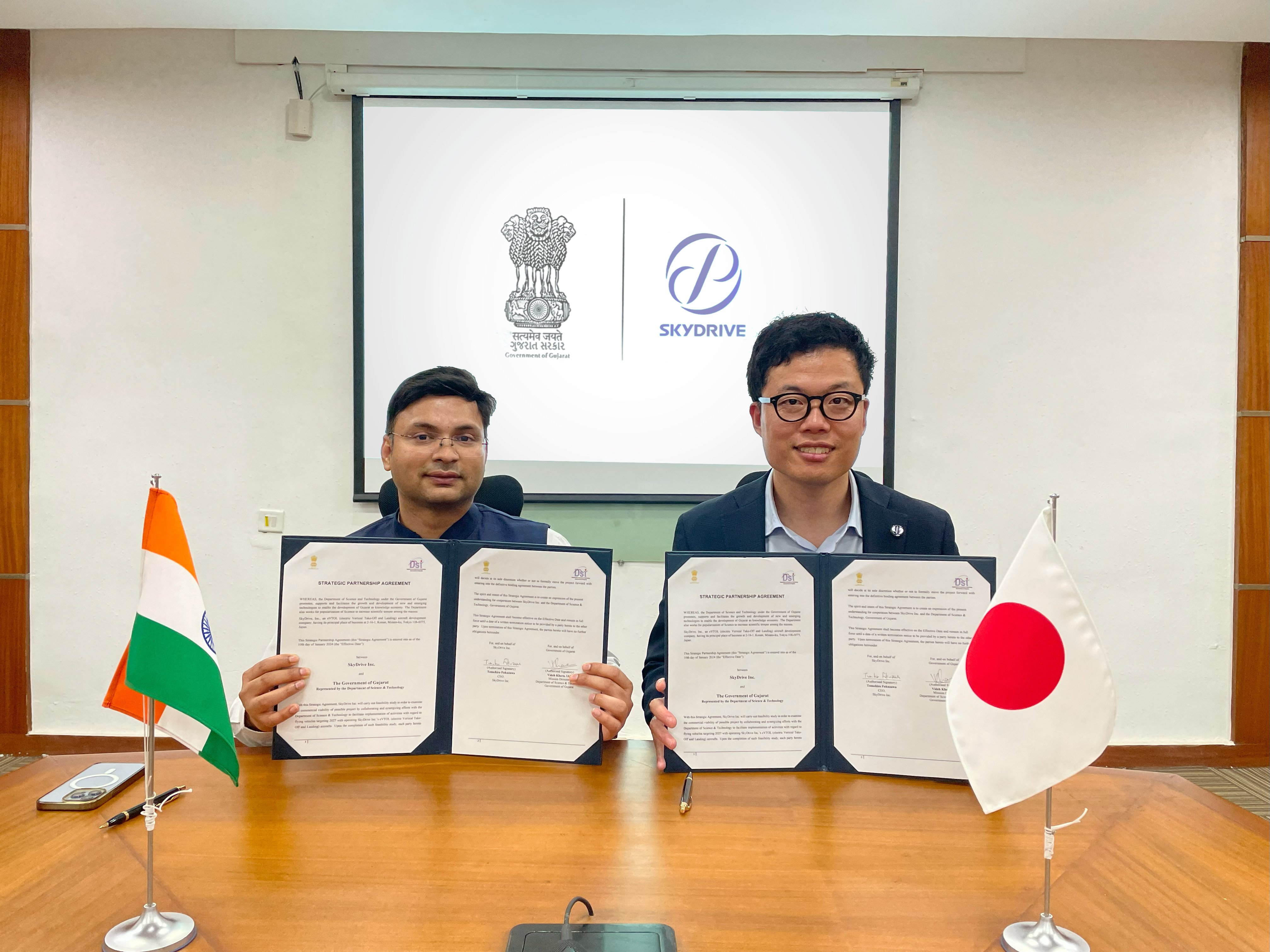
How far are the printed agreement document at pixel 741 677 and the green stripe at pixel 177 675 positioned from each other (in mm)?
732

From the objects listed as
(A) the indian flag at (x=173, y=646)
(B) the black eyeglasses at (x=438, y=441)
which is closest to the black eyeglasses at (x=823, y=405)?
(B) the black eyeglasses at (x=438, y=441)

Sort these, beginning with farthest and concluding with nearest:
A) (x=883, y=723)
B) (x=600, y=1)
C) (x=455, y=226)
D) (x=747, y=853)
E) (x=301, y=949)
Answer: (x=455, y=226) < (x=600, y=1) < (x=883, y=723) < (x=747, y=853) < (x=301, y=949)

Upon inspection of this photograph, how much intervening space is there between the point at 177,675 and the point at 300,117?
299cm

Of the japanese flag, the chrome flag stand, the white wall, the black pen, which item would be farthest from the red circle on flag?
the white wall

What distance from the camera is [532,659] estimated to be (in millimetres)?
1412

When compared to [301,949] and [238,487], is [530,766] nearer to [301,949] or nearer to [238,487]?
[301,949]

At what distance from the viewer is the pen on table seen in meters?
→ 1.25

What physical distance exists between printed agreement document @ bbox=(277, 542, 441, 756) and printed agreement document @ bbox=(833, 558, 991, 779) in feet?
2.53

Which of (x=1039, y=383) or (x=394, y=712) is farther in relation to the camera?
(x=1039, y=383)

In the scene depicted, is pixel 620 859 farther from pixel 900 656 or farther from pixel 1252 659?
pixel 1252 659

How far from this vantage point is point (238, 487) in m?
3.34

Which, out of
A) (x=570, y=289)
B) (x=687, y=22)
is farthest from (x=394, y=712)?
(x=687, y=22)

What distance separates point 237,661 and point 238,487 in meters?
0.79

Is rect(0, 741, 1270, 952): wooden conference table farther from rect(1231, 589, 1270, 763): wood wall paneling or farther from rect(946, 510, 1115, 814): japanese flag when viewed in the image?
rect(1231, 589, 1270, 763): wood wall paneling
